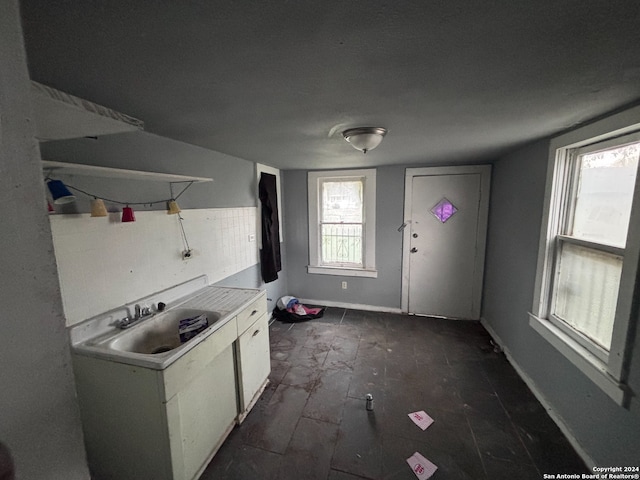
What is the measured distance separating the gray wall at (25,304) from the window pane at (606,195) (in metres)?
2.30

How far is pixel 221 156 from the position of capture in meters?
2.54

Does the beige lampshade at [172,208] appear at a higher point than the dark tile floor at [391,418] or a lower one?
higher

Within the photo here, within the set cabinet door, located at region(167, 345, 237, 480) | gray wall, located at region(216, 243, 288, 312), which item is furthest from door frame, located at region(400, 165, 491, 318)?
cabinet door, located at region(167, 345, 237, 480)

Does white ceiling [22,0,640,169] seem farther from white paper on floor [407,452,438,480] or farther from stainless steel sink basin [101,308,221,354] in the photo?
white paper on floor [407,452,438,480]

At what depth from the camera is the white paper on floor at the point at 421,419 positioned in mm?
1850

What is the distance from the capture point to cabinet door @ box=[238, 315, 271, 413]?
1.90 m

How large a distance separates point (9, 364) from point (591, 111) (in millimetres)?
2362

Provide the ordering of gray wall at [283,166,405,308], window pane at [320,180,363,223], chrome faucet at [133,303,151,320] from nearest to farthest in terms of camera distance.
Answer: chrome faucet at [133,303,151,320]
gray wall at [283,166,405,308]
window pane at [320,180,363,223]

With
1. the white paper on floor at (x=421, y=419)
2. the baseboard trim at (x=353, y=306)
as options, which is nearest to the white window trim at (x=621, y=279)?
the white paper on floor at (x=421, y=419)

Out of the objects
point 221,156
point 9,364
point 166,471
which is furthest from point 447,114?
point 166,471

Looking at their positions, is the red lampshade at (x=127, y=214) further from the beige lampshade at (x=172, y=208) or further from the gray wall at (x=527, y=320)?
the gray wall at (x=527, y=320)

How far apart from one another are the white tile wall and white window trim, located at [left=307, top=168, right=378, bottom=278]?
1.41m

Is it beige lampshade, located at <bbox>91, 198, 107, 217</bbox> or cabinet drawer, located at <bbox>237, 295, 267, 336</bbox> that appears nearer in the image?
beige lampshade, located at <bbox>91, 198, 107, 217</bbox>

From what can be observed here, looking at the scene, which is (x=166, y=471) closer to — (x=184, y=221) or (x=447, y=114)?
(x=184, y=221)
